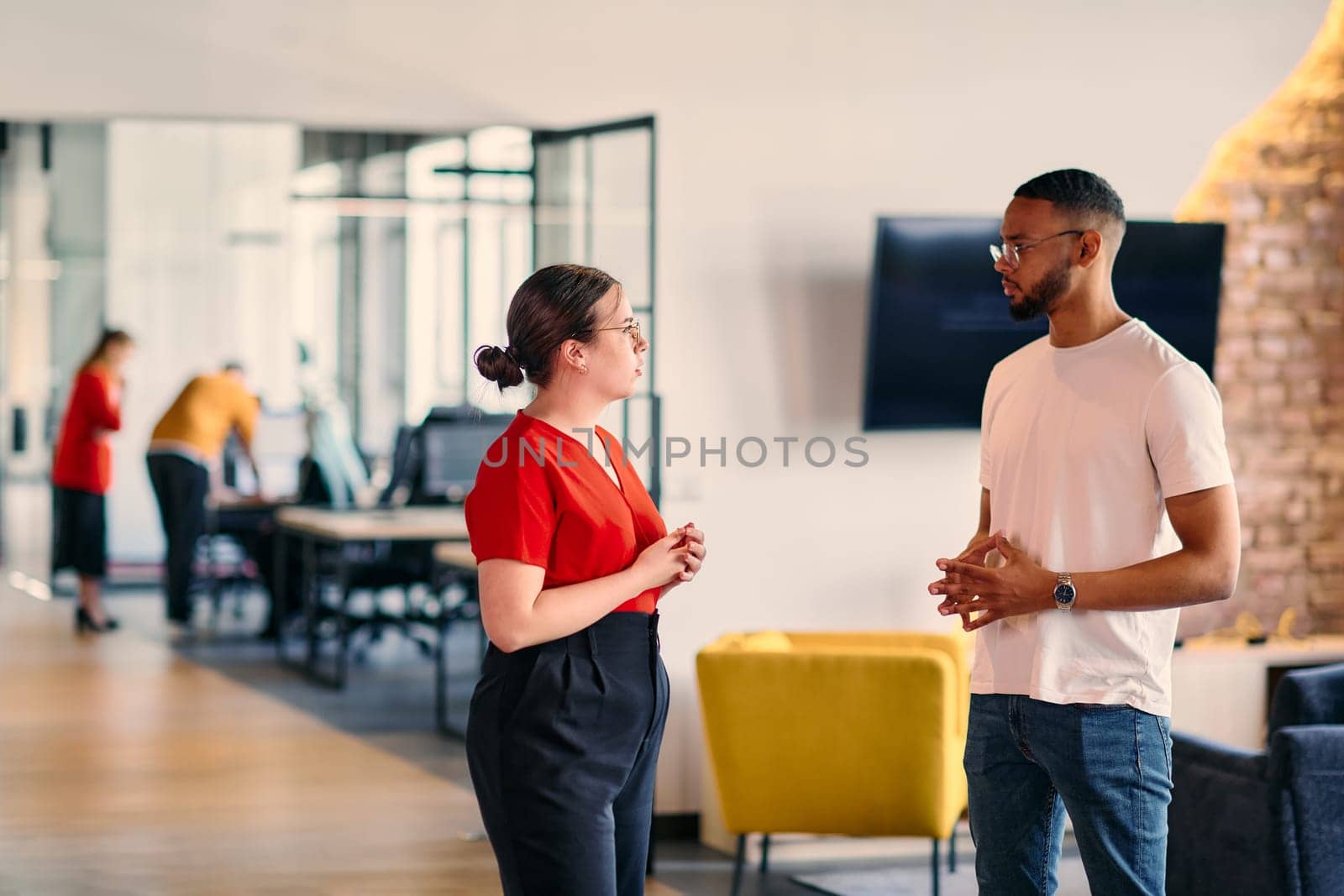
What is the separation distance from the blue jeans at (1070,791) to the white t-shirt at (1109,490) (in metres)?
0.04

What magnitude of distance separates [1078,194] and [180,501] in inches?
306

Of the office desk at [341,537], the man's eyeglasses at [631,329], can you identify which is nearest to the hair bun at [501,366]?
the man's eyeglasses at [631,329]

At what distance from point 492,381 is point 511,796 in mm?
634

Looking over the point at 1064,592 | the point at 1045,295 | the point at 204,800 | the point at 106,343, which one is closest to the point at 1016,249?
the point at 1045,295

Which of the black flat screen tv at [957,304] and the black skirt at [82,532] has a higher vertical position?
the black flat screen tv at [957,304]

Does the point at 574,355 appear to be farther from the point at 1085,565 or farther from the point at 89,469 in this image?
the point at 89,469

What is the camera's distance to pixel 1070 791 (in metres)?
2.40

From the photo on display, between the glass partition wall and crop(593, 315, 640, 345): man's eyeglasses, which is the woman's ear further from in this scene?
the glass partition wall

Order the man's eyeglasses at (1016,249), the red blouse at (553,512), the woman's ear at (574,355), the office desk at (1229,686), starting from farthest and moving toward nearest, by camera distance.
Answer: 1. the office desk at (1229,686)
2. the man's eyeglasses at (1016,249)
3. the woman's ear at (574,355)
4. the red blouse at (553,512)

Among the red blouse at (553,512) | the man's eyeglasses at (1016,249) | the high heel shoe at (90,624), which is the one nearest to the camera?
the red blouse at (553,512)

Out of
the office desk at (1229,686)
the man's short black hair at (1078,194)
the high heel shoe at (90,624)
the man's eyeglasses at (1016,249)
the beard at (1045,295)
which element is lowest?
the high heel shoe at (90,624)

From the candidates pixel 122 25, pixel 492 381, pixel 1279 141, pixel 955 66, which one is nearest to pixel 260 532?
pixel 122 25

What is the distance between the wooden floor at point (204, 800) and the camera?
15.6 feet

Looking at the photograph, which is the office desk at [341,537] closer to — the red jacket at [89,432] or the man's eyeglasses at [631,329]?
the red jacket at [89,432]
